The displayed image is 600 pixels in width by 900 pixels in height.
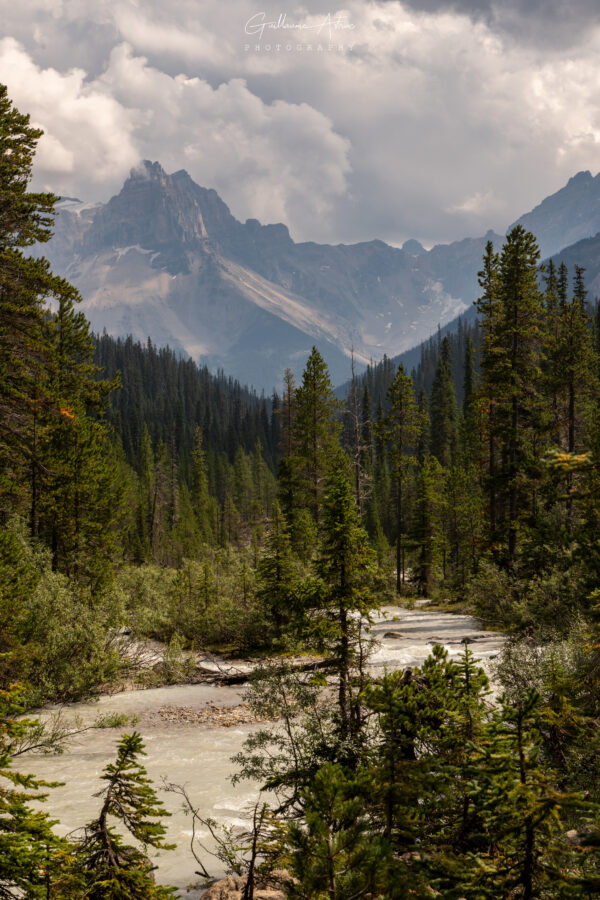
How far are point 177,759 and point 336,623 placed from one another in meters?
6.79

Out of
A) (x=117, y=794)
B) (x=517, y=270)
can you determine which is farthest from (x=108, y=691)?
(x=517, y=270)

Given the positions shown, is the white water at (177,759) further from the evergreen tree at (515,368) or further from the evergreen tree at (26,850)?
the evergreen tree at (515,368)

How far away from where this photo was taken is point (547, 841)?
326cm

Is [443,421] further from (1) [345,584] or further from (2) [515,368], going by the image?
(1) [345,584]

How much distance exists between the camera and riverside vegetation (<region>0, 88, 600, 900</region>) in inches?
135

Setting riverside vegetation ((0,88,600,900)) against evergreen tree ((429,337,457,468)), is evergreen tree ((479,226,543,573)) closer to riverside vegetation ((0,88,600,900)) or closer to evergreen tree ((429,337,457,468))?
riverside vegetation ((0,88,600,900))

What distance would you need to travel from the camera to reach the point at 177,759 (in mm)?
12070

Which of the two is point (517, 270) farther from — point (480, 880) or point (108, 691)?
point (480, 880)

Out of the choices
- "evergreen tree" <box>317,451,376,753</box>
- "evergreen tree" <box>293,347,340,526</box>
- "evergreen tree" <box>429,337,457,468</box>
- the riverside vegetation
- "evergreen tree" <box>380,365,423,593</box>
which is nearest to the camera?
the riverside vegetation

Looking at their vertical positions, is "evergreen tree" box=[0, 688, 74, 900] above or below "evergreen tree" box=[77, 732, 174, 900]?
above

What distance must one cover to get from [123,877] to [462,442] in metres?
66.9

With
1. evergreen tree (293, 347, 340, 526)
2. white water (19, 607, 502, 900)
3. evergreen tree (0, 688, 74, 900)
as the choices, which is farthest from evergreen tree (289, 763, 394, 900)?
evergreen tree (293, 347, 340, 526)

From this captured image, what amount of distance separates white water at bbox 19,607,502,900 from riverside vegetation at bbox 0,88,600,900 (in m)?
0.59

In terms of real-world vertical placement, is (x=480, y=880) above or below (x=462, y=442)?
below
